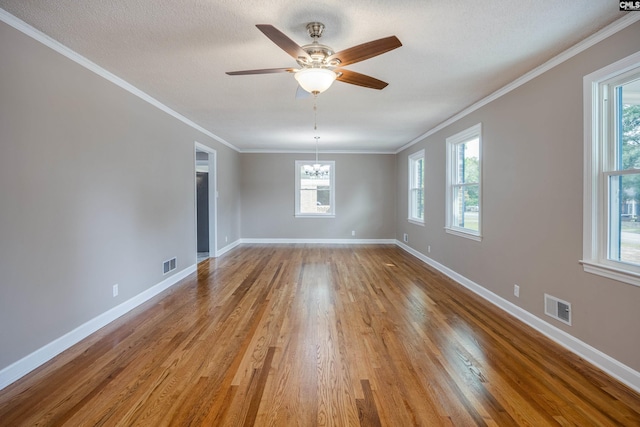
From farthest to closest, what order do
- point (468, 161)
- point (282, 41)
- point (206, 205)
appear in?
point (206, 205) → point (468, 161) → point (282, 41)

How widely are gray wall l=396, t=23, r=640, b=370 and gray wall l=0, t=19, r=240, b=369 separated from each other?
4165 millimetres

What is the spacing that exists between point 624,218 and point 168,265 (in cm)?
488

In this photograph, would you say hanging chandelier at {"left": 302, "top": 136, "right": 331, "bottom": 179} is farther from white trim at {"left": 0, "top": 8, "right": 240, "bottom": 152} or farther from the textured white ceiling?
white trim at {"left": 0, "top": 8, "right": 240, "bottom": 152}

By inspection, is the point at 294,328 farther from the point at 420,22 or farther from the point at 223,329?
the point at 420,22

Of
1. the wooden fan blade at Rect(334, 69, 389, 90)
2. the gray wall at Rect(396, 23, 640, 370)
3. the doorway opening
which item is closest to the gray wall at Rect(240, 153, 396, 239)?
the doorway opening

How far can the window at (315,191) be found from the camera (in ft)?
27.6

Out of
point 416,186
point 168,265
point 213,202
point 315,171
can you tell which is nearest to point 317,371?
point 168,265

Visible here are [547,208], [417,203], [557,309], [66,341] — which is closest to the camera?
[66,341]

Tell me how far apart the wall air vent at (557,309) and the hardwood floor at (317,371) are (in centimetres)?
25

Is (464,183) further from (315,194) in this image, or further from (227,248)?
(227,248)

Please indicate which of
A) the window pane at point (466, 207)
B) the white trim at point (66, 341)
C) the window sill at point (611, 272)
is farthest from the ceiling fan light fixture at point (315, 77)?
the window pane at point (466, 207)

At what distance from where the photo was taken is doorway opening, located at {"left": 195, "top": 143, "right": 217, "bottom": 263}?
6344 millimetres

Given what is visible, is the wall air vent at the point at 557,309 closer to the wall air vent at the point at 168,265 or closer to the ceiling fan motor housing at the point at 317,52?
the ceiling fan motor housing at the point at 317,52

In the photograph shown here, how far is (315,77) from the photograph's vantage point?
7.17ft
